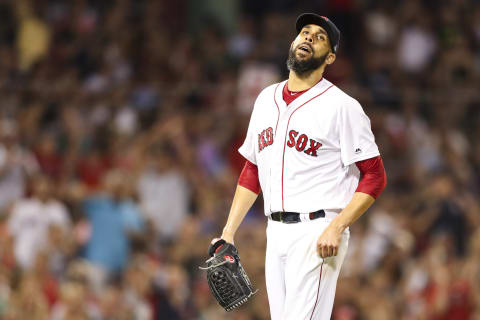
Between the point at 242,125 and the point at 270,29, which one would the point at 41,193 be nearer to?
the point at 242,125

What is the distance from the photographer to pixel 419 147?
11102 mm

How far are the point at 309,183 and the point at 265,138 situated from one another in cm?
35

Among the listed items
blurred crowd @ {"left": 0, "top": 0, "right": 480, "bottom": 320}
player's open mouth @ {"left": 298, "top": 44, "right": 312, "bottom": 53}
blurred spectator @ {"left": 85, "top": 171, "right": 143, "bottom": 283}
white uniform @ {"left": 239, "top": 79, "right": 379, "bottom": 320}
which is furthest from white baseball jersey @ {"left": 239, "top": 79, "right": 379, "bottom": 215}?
blurred spectator @ {"left": 85, "top": 171, "right": 143, "bottom": 283}

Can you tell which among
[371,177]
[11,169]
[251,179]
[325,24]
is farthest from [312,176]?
[11,169]

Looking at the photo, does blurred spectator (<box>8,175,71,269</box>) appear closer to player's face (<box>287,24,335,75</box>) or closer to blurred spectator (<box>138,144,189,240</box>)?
blurred spectator (<box>138,144,189,240</box>)

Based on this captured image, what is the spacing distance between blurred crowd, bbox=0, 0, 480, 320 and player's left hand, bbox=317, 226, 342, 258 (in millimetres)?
3952

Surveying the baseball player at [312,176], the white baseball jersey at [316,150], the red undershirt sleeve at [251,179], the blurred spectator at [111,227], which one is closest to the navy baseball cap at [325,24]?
the baseball player at [312,176]

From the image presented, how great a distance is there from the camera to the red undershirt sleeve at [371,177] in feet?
15.4

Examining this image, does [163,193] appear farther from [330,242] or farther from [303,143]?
[330,242]

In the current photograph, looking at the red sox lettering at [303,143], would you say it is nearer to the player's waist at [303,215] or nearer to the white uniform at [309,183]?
the white uniform at [309,183]

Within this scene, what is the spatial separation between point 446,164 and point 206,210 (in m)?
2.92

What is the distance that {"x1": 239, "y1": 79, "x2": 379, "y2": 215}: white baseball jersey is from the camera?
15.5 ft

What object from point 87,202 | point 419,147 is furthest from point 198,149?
point 419,147

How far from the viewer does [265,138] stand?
489cm
